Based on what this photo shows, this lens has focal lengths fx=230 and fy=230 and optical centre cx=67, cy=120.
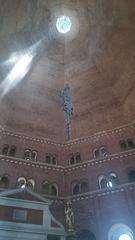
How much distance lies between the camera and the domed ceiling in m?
19.4

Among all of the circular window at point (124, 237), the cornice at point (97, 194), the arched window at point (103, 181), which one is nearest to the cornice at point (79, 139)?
the arched window at point (103, 181)

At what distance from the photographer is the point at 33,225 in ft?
44.4

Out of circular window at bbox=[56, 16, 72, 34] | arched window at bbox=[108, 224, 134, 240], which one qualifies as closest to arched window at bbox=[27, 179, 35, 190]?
arched window at bbox=[108, 224, 134, 240]

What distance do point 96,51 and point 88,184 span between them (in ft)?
40.4

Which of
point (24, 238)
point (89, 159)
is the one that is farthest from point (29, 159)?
point (24, 238)

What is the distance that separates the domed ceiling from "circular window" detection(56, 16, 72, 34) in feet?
1.32

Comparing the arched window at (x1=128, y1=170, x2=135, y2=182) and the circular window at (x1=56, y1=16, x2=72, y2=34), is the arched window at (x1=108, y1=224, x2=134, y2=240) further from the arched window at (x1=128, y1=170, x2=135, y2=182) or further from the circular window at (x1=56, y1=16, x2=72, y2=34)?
the circular window at (x1=56, y1=16, x2=72, y2=34)

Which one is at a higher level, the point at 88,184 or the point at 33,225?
the point at 88,184

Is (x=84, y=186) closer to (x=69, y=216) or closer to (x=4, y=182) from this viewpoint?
(x=69, y=216)

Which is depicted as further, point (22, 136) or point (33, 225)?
point (22, 136)

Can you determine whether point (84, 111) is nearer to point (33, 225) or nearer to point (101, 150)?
point (101, 150)

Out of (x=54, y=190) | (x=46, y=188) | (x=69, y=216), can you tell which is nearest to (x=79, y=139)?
(x=54, y=190)

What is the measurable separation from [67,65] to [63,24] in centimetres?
404

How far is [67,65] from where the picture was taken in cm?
2303
